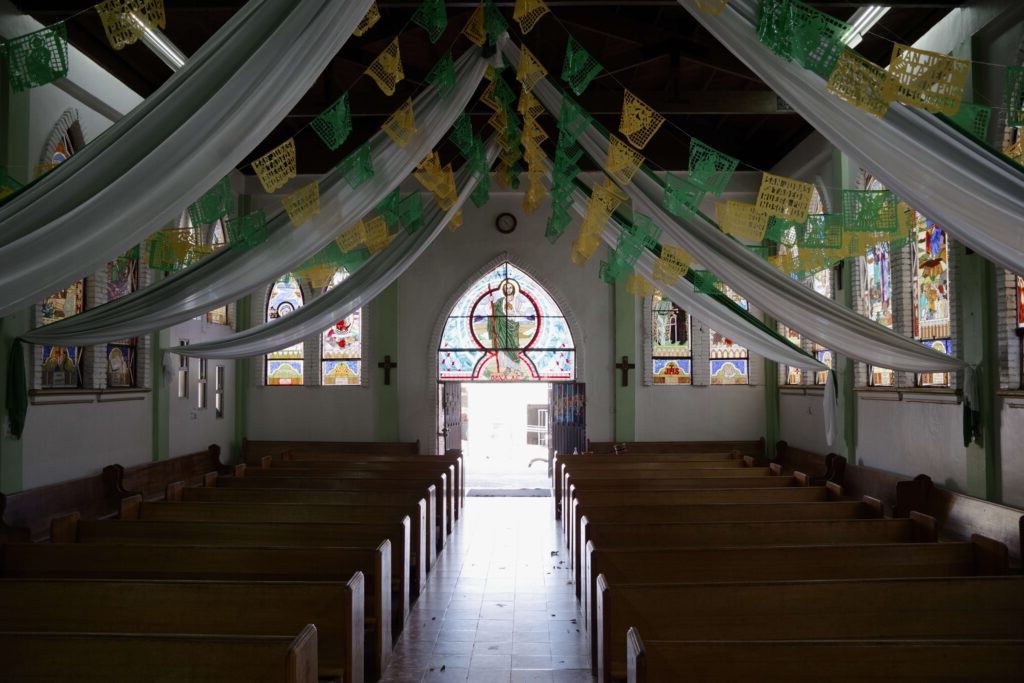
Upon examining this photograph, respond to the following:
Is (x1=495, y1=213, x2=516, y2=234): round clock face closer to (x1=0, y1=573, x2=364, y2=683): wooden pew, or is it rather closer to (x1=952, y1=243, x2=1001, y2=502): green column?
(x1=952, y1=243, x2=1001, y2=502): green column

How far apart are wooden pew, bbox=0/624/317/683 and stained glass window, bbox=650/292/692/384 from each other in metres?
10.5

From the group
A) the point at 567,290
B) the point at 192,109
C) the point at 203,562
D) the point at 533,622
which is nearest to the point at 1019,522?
the point at 533,622

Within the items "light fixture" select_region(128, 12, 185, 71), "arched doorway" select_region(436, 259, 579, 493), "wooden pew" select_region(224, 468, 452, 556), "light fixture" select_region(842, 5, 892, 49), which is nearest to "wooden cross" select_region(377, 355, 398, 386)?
"arched doorway" select_region(436, 259, 579, 493)

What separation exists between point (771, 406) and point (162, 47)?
32.6 ft

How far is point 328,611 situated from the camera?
3.80 m

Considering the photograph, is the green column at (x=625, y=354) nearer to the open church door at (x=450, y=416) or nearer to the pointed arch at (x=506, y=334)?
the pointed arch at (x=506, y=334)

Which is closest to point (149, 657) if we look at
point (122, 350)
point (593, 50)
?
point (122, 350)

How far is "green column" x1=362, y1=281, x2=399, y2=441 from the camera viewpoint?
1290 cm

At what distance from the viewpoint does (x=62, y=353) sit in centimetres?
797

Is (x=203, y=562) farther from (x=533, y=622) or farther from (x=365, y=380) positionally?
(x=365, y=380)

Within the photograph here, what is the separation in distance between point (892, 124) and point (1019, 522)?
367 centimetres

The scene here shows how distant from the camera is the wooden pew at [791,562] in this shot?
175 inches

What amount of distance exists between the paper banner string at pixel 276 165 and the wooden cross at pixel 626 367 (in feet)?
28.7

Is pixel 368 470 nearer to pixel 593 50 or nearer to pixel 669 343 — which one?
pixel 593 50
